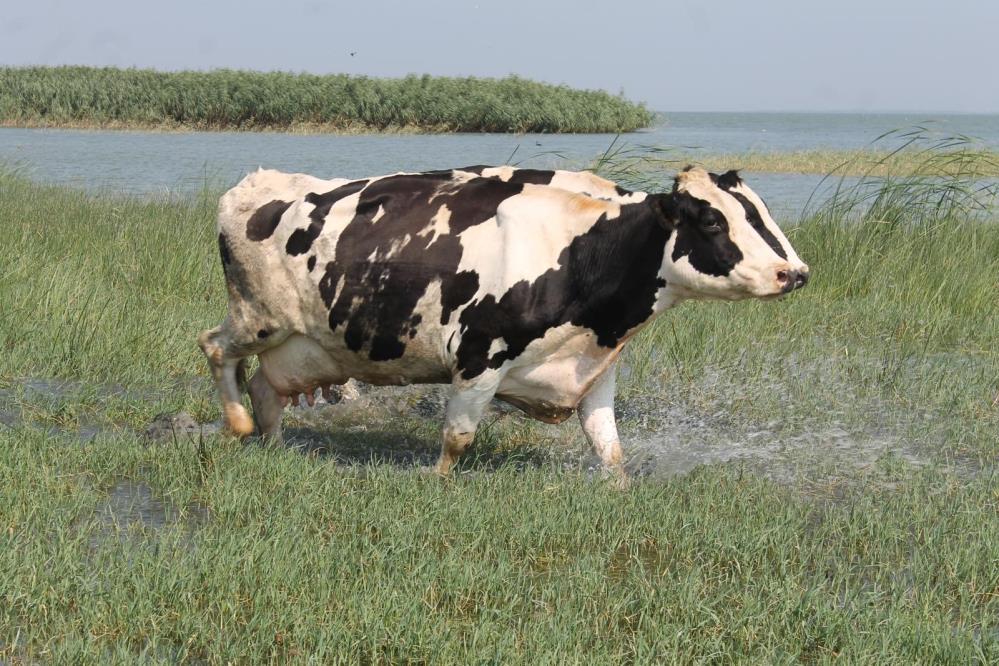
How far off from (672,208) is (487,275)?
0.91m

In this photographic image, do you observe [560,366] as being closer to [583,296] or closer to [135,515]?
[583,296]

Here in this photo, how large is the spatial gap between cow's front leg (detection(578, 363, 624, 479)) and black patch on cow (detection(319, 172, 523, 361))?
91cm

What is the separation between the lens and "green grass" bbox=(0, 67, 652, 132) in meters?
43.3

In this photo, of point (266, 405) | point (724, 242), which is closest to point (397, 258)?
point (266, 405)

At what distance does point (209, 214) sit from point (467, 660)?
34.6ft

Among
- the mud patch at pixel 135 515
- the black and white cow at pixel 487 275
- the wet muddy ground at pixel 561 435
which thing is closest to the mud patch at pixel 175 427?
the wet muddy ground at pixel 561 435

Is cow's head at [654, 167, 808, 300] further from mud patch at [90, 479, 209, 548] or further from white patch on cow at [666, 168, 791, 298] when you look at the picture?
mud patch at [90, 479, 209, 548]

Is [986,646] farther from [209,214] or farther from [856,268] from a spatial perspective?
[209,214]

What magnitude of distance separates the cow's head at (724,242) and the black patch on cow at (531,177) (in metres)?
0.71

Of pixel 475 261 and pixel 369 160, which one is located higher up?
pixel 475 261

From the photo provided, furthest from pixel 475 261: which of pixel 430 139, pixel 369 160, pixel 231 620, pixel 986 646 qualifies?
pixel 430 139

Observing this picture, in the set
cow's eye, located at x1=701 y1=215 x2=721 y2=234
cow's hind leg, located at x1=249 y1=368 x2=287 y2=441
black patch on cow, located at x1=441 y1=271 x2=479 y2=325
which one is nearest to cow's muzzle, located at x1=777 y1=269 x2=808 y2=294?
cow's eye, located at x1=701 y1=215 x2=721 y2=234

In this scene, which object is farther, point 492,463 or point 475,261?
point 492,463

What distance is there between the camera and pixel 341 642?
3744mm
